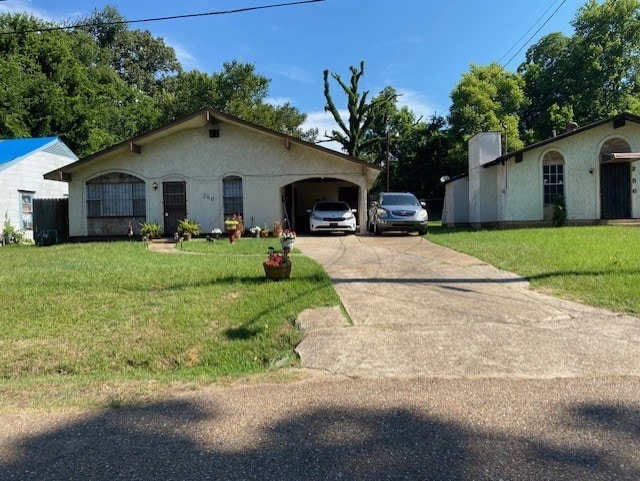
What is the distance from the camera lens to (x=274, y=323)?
20.8ft

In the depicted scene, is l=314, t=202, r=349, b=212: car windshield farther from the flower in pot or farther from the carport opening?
the carport opening

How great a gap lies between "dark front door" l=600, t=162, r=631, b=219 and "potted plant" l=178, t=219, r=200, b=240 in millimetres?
15637

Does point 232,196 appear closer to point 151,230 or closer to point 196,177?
point 196,177

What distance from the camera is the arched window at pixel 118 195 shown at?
1908 centimetres

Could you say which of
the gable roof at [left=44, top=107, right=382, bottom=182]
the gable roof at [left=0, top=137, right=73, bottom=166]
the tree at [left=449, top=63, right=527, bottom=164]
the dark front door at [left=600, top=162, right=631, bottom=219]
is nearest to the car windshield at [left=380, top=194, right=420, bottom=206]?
the gable roof at [left=44, top=107, right=382, bottom=182]

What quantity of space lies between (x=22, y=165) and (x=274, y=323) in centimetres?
1918

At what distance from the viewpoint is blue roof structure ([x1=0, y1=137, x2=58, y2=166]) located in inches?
806

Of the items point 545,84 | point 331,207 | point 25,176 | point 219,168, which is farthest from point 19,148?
point 545,84

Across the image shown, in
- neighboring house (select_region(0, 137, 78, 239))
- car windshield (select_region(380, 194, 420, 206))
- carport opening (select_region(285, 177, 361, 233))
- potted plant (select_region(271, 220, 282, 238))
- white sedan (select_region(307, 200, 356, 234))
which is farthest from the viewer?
carport opening (select_region(285, 177, 361, 233))

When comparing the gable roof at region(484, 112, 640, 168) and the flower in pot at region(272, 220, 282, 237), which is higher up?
the gable roof at region(484, 112, 640, 168)

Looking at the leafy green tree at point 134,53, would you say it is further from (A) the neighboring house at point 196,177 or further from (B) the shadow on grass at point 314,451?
(B) the shadow on grass at point 314,451

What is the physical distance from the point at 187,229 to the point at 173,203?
6.84 ft

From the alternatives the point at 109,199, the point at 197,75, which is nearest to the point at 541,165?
the point at 109,199

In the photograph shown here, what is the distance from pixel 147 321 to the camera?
6.68 metres
